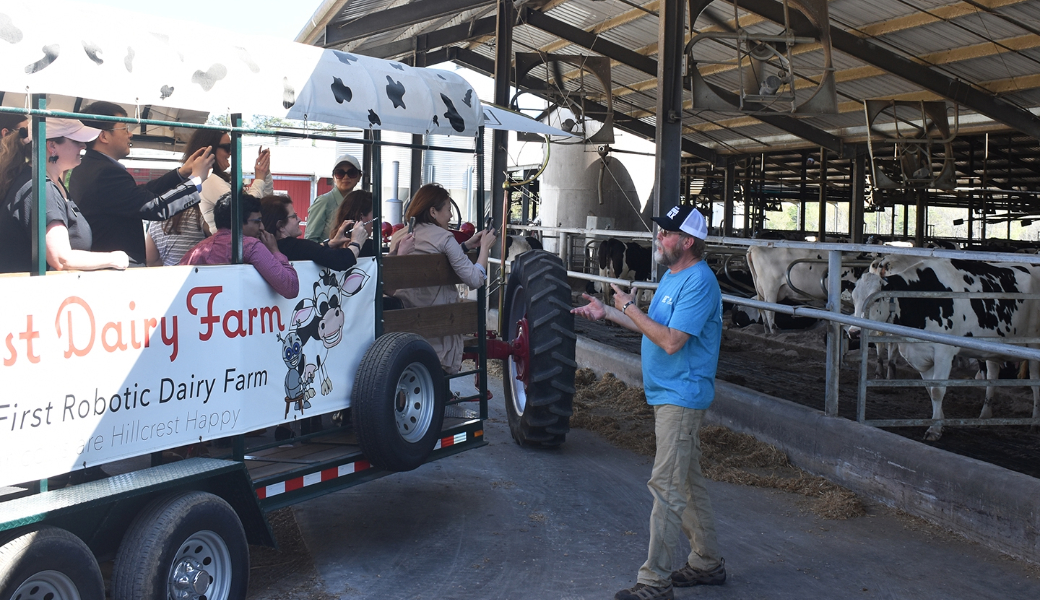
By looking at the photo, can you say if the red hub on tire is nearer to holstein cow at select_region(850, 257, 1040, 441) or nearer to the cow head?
holstein cow at select_region(850, 257, 1040, 441)

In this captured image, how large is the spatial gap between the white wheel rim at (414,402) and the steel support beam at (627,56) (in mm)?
11063

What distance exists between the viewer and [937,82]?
14922 mm

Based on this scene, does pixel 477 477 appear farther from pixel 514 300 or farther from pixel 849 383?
pixel 849 383

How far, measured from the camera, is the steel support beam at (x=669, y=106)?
953cm

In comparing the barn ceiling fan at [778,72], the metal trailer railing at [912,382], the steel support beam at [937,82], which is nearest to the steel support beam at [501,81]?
the barn ceiling fan at [778,72]

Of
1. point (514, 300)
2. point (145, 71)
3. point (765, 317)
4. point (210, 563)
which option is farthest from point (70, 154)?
point (765, 317)

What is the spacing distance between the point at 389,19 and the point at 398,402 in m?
11.0

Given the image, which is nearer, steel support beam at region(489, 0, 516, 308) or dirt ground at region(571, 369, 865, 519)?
dirt ground at region(571, 369, 865, 519)

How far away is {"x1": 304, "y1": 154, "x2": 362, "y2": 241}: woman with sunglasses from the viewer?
686 centimetres

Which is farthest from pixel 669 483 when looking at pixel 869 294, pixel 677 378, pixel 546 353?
pixel 869 294

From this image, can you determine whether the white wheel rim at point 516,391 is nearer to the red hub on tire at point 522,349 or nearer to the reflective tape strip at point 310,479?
the red hub on tire at point 522,349

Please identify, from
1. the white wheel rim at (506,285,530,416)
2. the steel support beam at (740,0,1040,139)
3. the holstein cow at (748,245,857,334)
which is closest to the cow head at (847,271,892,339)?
the white wheel rim at (506,285,530,416)

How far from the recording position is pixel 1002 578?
4.48 m

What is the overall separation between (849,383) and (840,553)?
494 centimetres
